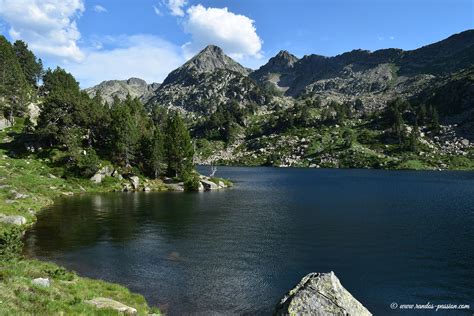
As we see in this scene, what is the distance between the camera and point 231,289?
118 ft

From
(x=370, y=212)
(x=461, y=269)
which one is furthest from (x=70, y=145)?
(x=461, y=269)

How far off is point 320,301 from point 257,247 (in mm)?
27936

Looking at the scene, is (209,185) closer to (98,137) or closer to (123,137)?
(123,137)

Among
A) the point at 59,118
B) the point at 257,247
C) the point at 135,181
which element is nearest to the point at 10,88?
the point at 59,118

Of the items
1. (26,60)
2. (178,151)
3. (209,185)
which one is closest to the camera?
(209,185)

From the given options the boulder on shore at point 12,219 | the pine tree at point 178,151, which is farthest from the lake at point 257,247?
the pine tree at point 178,151

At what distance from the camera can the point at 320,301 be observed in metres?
23.8

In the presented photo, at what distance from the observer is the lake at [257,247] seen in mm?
35250

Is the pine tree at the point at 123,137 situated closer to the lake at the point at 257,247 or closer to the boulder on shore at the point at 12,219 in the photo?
the lake at the point at 257,247

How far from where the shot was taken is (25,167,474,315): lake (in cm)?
3525

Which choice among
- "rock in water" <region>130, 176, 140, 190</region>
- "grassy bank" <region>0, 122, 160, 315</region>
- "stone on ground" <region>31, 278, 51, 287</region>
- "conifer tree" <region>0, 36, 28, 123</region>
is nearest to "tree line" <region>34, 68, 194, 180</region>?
"rock in water" <region>130, 176, 140, 190</region>

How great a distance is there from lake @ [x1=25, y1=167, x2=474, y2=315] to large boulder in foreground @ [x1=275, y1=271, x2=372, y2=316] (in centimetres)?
789

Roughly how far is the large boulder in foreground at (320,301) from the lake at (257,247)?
7891mm

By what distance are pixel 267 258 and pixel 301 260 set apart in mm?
4158
